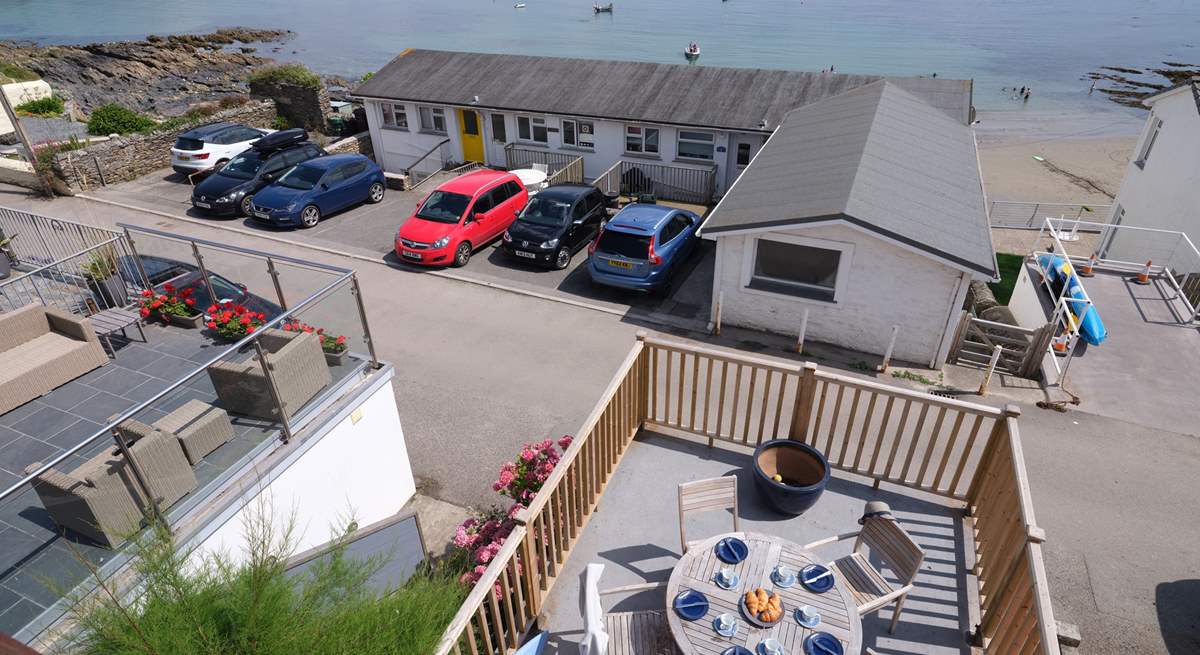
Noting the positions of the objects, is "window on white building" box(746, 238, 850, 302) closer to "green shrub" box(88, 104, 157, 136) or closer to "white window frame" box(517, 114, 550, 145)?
"white window frame" box(517, 114, 550, 145)

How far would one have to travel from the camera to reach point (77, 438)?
6.73 m

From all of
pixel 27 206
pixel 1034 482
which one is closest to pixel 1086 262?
pixel 1034 482

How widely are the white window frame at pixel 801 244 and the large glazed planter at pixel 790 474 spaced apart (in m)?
6.46

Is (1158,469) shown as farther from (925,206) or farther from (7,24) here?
(7,24)

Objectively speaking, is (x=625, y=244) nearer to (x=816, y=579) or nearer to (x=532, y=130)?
(x=532, y=130)

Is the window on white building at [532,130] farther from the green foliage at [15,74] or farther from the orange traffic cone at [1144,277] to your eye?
the green foliage at [15,74]

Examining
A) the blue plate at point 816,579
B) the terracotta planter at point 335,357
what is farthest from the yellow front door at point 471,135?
the blue plate at point 816,579

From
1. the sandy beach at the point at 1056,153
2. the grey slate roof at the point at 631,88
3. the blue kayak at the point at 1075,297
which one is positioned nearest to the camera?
the blue kayak at the point at 1075,297

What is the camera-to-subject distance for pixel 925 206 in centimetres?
1259

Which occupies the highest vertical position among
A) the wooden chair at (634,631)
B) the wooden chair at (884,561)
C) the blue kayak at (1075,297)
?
the wooden chair at (884,561)

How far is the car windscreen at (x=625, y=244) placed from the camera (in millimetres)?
14164

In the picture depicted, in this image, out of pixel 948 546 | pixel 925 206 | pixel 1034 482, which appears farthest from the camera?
pixel 925 206

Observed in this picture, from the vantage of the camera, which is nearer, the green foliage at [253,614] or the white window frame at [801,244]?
the green foliage at [253,614]

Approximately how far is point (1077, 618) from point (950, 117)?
15869 millimetres
